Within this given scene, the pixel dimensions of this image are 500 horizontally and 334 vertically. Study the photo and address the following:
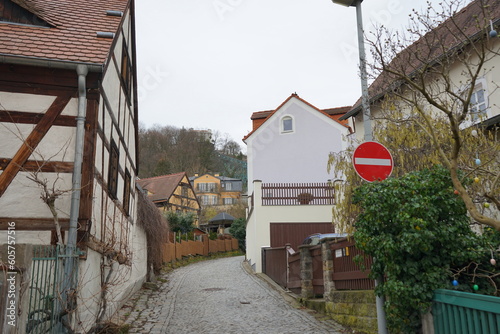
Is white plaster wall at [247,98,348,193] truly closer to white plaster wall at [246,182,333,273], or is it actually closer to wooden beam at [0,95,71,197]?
white plaster wall at [246,182,333,273]

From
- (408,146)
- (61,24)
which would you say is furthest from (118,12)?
(408,146)

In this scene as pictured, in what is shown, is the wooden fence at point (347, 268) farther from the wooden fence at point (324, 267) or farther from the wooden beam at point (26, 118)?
the wooden beam at point (26, 118)

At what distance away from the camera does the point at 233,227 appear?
36.1 meters

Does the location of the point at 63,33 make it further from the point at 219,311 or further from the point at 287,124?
the point at 287,124

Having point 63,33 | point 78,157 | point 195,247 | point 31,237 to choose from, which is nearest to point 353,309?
point 78,157

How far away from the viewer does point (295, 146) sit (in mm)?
26359

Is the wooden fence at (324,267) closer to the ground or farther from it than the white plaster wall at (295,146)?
closer to the ground

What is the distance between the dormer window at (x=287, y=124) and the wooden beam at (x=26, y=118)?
66.0 feet

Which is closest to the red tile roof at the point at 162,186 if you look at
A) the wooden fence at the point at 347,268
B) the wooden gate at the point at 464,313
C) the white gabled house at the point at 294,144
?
the white gabled house at the point at 294,144

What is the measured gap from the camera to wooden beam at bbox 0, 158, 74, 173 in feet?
22.3

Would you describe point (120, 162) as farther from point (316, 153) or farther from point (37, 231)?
point (316, 153)

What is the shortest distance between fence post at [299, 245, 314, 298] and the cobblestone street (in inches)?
21.8

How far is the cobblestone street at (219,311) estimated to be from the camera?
8617 millimetres

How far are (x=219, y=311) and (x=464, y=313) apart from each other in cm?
707
